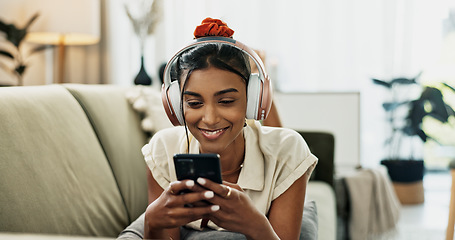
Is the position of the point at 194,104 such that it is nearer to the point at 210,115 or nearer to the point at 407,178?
the point at 210,115

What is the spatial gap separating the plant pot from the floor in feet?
0.25

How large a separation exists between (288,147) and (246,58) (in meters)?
0.25

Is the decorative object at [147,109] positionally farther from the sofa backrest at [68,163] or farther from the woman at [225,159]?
the woman at [225,159]

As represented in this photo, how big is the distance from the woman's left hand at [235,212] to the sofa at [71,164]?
0.39m

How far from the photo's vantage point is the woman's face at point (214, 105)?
0.99m

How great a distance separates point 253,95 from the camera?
1.01 m

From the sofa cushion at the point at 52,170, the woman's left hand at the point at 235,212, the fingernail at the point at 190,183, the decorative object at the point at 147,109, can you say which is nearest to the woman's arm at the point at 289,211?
the woman's left hand at the point at 235,212

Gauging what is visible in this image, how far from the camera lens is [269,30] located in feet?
12.2

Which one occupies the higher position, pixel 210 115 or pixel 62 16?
pixel 62 16

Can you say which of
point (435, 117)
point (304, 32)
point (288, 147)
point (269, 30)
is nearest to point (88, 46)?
point (269, 30)

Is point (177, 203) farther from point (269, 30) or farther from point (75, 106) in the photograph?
point (269, 30)

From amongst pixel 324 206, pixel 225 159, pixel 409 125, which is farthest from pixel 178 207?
pixel 409 125

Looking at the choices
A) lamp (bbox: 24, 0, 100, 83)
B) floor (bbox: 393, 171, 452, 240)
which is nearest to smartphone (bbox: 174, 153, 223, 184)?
floor (bbox: 393, 171, 452, 240)

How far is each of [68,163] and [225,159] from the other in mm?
480
